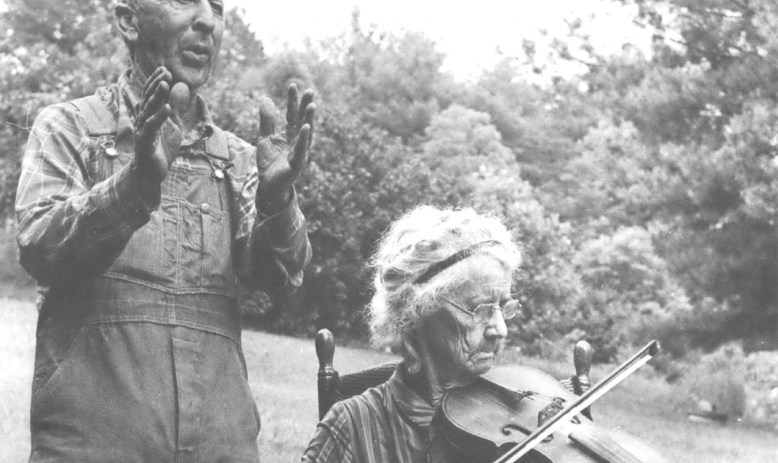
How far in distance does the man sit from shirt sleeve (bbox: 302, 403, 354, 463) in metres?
0.15

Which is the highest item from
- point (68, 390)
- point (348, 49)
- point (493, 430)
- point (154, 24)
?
point (348, 49)

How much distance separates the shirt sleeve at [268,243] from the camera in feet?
8.28

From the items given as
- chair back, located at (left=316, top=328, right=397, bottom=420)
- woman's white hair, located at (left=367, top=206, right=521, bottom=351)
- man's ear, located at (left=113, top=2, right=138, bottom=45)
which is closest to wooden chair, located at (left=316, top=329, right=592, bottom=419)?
chair back, located at (left=316, top=328, right=397, bottom=420)

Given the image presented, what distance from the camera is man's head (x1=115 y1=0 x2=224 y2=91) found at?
2.55 meters

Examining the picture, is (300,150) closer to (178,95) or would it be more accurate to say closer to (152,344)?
(178,95)

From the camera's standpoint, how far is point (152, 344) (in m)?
2.42

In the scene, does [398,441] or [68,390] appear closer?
[68,390]

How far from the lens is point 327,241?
44.3 feet

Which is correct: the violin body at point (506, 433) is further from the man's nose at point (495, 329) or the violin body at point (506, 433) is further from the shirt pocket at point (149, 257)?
the shirt pocket at point (149, 257)

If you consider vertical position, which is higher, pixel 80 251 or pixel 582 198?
pixel 582 198

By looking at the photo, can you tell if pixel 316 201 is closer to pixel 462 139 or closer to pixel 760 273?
pixel 760 273

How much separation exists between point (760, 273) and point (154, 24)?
35.5 ft

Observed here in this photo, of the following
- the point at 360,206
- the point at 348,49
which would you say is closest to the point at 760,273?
the point at 360,206

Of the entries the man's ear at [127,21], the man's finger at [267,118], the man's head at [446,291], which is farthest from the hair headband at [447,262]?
the man's ear at [127,21]
